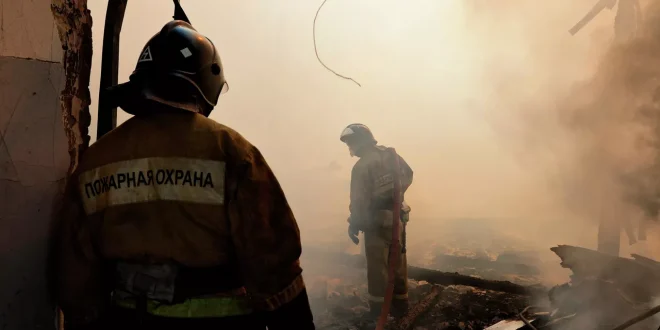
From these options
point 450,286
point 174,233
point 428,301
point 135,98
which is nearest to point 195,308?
point 174,233

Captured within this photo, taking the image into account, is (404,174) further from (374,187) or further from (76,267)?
(76,267)

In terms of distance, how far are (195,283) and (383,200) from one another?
4.32 metres

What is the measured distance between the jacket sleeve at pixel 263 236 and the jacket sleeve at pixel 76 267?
562 mm

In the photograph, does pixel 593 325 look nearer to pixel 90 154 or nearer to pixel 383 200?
pixel 383 200

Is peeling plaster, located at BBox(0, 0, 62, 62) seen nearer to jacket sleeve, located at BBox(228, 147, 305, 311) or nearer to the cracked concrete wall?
the cracked concrete wall

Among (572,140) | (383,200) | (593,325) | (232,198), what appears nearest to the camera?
(232,198)

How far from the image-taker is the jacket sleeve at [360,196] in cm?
569

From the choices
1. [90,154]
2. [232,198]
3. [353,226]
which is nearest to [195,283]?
[232,198]

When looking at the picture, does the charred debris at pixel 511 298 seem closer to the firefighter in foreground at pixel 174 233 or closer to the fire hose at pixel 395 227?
the fire hose at pixel 395 227

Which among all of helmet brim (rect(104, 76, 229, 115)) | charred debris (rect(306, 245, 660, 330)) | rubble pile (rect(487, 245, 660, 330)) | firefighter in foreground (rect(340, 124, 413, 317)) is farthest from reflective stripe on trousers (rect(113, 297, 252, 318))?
firefighter in foreground (rect(340, 124, 413, 317))

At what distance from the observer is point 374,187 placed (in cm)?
565

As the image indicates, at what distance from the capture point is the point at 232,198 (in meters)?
1.48

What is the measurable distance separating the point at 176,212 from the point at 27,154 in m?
0.66

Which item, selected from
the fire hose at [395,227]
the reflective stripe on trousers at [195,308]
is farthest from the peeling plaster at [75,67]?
the fire hose at [395,227]
